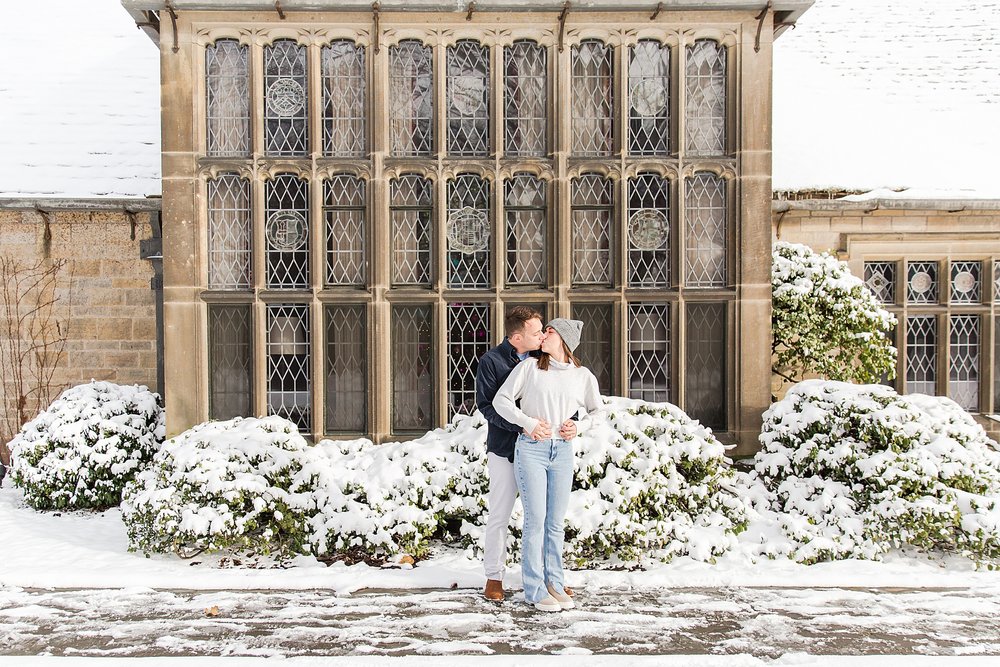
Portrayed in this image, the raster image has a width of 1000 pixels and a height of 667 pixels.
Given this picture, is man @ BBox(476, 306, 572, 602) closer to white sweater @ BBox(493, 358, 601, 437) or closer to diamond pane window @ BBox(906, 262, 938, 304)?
white sweater @ BBox(493, 358, 601, 437)

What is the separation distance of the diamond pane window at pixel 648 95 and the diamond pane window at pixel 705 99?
23cm

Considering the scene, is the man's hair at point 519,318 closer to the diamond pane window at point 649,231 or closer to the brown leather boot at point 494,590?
the brown leather boot at point 494,590

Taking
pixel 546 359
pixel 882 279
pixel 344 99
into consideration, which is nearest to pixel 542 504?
pixel 546 359

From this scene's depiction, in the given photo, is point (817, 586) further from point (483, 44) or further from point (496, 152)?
point (483, 44)

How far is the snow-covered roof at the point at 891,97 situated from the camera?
9.01 metres

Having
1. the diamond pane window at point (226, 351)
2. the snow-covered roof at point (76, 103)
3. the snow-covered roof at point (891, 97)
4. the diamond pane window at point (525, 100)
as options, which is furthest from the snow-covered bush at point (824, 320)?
the snow-covered roof at point (76, 103)

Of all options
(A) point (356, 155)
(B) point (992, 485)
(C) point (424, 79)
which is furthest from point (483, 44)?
(B) point (992, 485)

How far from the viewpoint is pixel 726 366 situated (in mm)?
7230

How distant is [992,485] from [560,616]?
3987 mm

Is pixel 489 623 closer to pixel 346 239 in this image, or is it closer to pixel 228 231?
pixel 346 239

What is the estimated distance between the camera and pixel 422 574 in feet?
17.1

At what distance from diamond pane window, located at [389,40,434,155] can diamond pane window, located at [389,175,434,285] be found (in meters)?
0.37

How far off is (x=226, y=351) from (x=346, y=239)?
1.69 meters

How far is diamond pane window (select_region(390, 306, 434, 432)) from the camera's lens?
23.7ft
